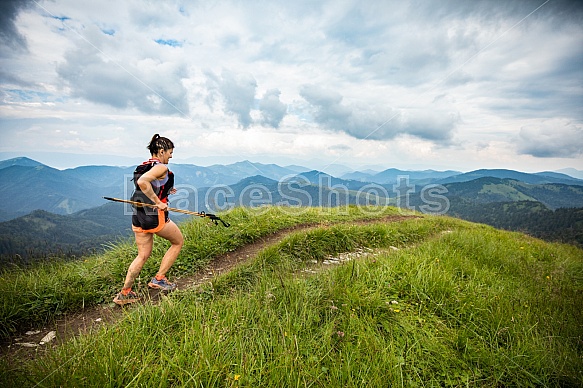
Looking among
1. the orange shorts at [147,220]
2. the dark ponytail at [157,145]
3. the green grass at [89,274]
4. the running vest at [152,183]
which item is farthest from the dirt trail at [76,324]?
the dark ponytail at [157,145]

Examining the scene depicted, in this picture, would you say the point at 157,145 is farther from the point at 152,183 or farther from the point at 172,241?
the point at 172,241

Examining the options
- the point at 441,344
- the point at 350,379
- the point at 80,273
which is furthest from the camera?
the point at 80,273

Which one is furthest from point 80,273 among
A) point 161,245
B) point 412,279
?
point 412,279

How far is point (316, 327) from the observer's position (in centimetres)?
378

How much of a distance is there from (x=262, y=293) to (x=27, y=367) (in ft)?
9.70

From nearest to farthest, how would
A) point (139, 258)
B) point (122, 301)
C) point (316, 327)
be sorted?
point (316, 327) < point (122, 301) < point (139, 258)

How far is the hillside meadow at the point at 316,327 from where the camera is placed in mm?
2953

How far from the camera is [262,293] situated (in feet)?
15.0

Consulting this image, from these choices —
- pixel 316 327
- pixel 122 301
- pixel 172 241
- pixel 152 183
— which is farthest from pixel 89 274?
pixel 316 327

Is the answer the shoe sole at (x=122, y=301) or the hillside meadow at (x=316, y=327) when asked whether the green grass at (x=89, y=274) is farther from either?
the shoe sole at (x=122, y=301)

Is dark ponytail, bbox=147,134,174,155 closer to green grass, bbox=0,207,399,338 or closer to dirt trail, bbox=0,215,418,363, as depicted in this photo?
dirt trail, bbox=0,215,418,363

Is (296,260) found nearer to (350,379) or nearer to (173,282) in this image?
(173,282)

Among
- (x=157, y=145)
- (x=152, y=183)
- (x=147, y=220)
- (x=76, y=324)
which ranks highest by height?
(x=157, y=145)

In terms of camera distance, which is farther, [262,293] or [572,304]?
[572,304]
